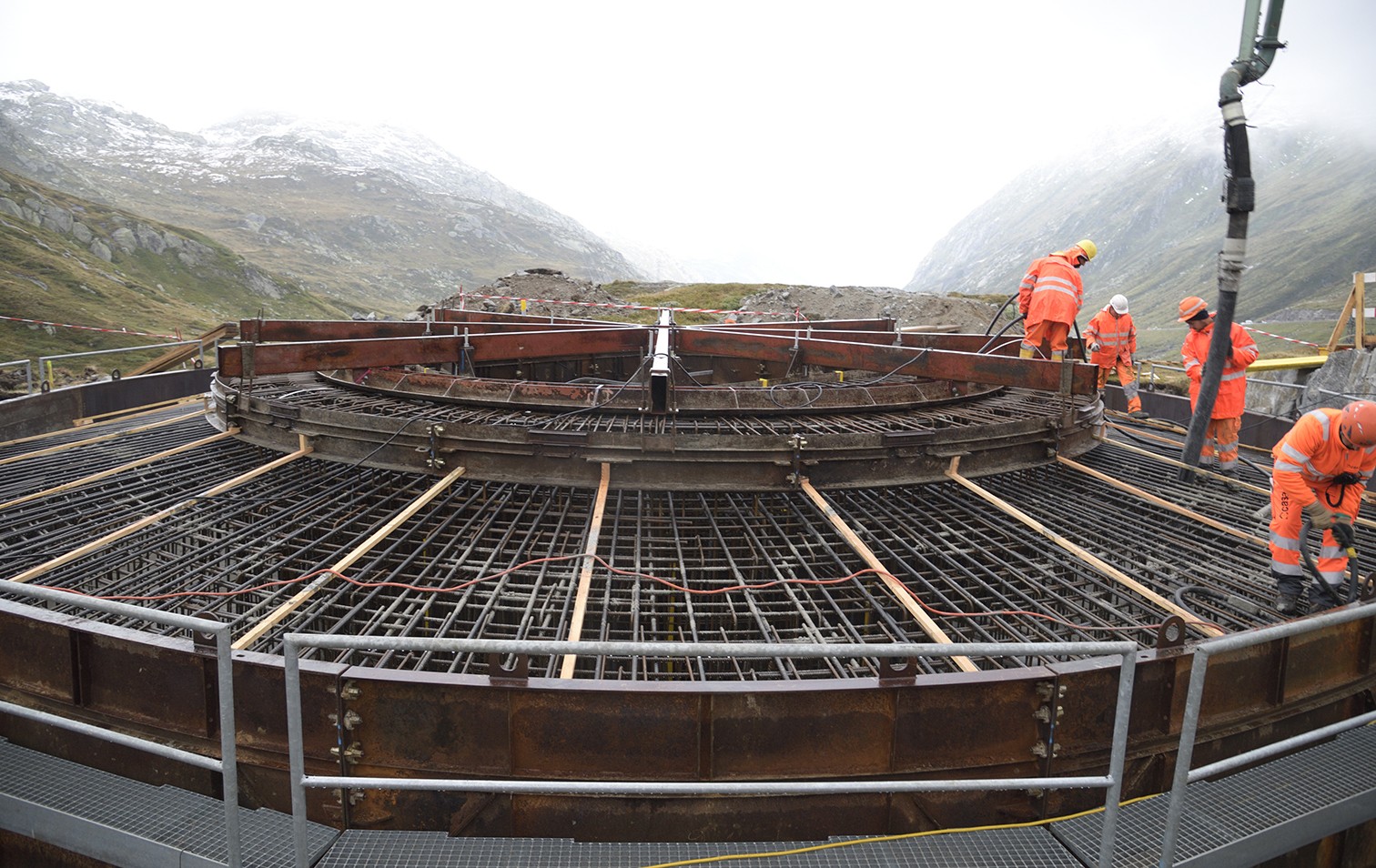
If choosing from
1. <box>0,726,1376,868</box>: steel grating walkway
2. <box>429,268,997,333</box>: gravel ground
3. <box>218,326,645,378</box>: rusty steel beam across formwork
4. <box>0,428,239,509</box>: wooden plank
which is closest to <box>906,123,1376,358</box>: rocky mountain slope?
<box>429,268,997,333</box>: gravel ground

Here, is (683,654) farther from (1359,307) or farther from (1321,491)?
(1359,307)

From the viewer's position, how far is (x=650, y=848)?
334 cm

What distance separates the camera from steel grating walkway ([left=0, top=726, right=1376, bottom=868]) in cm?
326

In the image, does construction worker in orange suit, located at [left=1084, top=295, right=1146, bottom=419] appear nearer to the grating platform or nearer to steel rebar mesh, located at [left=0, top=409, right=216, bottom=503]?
the grating platform

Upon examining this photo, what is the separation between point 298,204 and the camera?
12938cm

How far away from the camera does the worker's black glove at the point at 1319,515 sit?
186 inches

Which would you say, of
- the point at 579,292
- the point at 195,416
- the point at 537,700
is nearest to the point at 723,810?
the point at 537,700

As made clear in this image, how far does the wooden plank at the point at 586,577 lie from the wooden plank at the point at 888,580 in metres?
1.51

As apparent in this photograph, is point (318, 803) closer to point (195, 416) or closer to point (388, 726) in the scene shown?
point (388, 726)

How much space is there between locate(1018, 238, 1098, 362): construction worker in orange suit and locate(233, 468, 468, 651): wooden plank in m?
6.32

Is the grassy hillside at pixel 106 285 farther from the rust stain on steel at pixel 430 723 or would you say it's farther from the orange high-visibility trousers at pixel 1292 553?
the orange high-visibility trousers at pixel 1292 553

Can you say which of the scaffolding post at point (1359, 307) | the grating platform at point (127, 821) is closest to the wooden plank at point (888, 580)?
the grating platform at point (127, 821)

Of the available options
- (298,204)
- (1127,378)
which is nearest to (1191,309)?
(1127,378)

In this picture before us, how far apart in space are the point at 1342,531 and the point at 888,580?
2.78 meters
